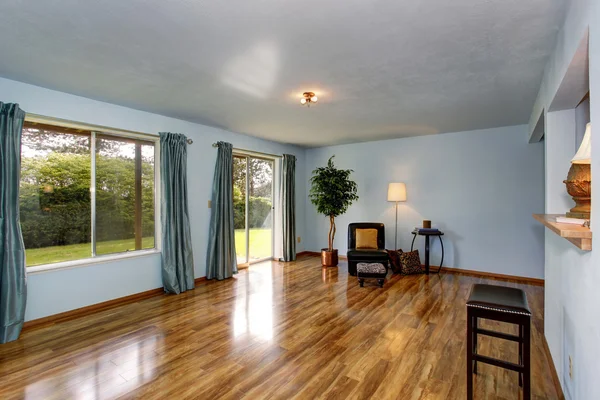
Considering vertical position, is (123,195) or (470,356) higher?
(123,195)

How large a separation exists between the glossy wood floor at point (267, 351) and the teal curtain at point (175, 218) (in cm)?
35

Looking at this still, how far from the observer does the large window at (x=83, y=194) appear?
11.0 ft

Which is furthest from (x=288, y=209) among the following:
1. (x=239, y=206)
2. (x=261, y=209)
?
(x=239, y=206)

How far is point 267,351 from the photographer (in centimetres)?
262

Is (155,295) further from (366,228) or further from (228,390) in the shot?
(366,228)

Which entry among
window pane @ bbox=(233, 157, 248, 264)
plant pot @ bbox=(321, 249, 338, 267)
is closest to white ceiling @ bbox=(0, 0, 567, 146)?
window pane @ bbox=(233, 157, 248, 264)

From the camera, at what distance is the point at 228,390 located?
210cm

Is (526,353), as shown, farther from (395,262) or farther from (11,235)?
(11,235)

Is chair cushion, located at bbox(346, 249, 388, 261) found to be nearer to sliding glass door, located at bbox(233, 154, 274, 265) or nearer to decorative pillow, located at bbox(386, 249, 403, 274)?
decorative pillow, located at bbox(386, 249, 403, 274)

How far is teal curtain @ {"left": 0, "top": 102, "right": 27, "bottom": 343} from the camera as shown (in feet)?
9.47

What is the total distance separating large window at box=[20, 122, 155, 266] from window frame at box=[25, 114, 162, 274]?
0.05 ft

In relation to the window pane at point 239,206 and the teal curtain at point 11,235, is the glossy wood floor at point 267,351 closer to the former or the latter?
the teal curtain at point 11,235

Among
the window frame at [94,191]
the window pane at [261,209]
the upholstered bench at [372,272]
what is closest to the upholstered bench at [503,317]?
the upholstered bench at [372,272]

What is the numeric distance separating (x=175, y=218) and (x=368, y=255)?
305 centimetres
